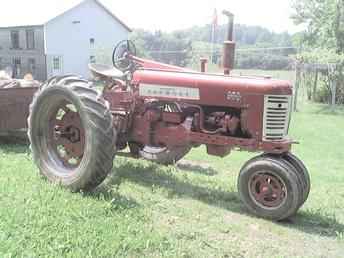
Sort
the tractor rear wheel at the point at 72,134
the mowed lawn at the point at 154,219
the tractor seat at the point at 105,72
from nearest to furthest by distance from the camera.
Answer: the mowed lawn at the point at 154,219, the tractor rear wheel at the point at 72,134, the tractor seat at the point at 105,72

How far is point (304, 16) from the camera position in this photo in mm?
21359

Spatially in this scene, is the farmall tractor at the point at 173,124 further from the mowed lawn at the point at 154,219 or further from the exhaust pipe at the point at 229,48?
the mowed lawn at the point at 154,219

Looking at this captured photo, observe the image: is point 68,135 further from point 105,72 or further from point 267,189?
point 267,189

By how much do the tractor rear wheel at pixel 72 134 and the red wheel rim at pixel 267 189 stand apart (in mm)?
1402

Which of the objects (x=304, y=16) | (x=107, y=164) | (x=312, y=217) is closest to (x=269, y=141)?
(x=312, y=217)

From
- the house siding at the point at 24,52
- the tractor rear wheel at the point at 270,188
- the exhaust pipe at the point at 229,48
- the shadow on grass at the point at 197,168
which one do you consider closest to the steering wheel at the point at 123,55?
the exhaust pipe at the point at 229,48

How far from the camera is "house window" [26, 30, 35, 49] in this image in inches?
1312

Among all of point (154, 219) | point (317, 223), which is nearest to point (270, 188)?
point (317, 223)

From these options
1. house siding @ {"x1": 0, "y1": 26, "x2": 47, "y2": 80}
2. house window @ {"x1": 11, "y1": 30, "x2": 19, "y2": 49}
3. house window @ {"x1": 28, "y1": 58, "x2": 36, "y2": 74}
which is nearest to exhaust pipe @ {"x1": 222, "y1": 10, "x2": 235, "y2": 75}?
house siding @ {"x1": 0, "y1": 26, "x2": 47, "y2": 80}

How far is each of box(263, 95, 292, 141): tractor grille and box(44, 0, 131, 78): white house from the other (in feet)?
98.9

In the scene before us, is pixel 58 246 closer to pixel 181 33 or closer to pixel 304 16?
pixel 304 16

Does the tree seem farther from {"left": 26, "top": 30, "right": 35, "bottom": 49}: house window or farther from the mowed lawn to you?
{"left": 26, "top": 30, "right": 35, "bottom": 49}: house window

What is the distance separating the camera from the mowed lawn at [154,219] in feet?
11.5

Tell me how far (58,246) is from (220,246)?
1.26 m
